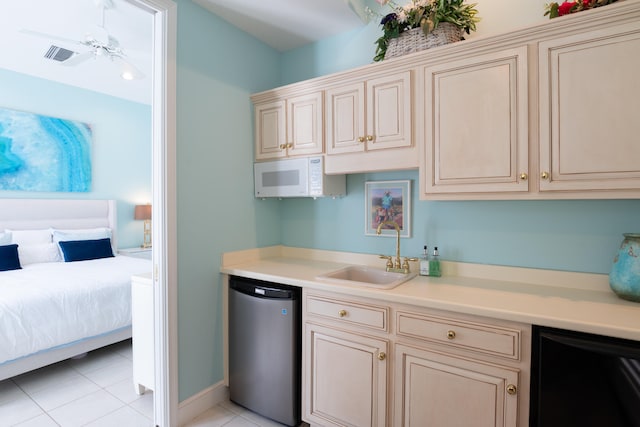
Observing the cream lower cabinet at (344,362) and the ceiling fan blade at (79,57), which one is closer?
the cream lower cabinet at (344,362)

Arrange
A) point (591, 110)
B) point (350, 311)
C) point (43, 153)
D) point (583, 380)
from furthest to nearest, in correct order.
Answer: point (43, 153), point (350, 311), point (591, 110), point (583, 380)

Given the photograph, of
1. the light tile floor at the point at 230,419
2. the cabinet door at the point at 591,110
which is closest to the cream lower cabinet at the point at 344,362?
the light tile floor at the point at 230,419

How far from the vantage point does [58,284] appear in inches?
107

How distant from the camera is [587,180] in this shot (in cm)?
141

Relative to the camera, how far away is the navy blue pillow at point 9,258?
3.27 m

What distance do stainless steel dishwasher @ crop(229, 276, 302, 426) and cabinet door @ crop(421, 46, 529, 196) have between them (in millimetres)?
1075

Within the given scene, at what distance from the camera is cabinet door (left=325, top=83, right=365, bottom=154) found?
2006mm

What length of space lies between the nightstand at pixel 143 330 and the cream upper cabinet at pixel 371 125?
1.44 m

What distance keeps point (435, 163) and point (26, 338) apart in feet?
9.90

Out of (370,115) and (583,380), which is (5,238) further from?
(583,380)

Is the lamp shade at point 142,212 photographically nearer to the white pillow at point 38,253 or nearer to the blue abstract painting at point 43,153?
the blue abstract painting at point 43,153

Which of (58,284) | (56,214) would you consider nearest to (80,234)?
(56,214)

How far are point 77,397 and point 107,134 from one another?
355cm

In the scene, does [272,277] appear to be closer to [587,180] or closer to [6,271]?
[587,180]
